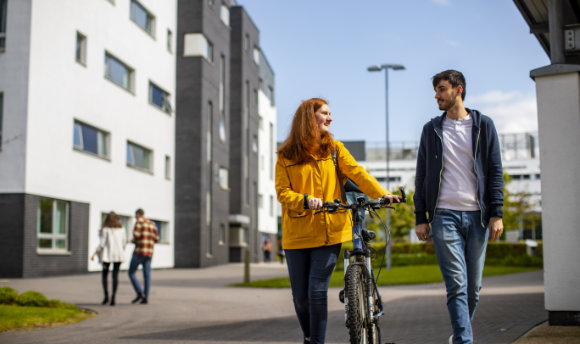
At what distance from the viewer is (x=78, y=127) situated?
82.9 ft

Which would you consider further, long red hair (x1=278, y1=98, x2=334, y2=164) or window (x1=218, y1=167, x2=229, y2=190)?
window (x1=218, y1=167, x2=229, y2=190)

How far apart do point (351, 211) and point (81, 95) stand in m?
22.0

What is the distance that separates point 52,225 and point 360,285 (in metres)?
20.2

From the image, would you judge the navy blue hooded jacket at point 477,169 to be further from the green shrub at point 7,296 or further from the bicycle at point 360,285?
the green shrub at point 7,296

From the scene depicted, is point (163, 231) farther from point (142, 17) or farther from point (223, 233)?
point (142, 17)

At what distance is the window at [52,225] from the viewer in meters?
22.3

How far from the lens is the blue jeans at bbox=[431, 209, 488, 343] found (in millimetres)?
4824

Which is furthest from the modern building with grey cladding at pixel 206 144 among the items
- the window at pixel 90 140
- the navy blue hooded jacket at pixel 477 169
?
the navy blue hooded jacket at pixel 477 169

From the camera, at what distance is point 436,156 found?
203 inches

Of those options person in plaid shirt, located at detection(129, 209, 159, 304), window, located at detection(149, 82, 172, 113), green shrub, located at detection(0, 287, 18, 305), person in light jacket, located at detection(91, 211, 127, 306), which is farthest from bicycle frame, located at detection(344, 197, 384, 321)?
window, located at detection(149, 82, 172, 113)

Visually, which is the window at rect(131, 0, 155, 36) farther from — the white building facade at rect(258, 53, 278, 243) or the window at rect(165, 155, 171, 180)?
the white building facade at rect(258, 53, 278, 243)

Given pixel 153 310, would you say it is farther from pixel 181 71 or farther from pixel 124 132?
pixel 181 71

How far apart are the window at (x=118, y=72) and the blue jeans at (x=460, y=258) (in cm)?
2458

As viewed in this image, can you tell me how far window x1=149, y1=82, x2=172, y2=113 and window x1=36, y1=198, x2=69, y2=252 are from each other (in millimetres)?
10160
